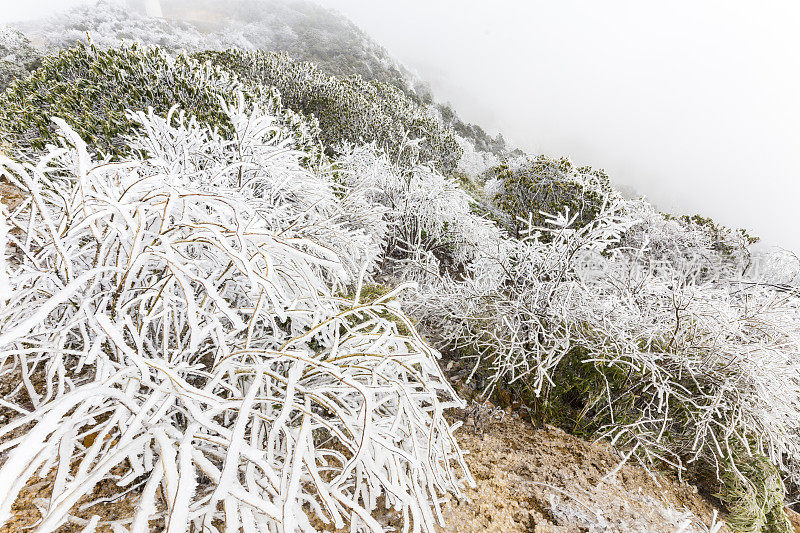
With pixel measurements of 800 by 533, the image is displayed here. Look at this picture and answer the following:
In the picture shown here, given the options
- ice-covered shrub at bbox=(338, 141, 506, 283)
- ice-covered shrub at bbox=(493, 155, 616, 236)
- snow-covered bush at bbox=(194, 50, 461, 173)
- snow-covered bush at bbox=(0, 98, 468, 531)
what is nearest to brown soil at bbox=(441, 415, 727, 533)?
snow-covered bush at bbox=(0, 98, 468, 531)

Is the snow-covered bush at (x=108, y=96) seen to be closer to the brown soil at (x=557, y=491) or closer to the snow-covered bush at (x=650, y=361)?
the snow-covered bush at (x=650, y=361)

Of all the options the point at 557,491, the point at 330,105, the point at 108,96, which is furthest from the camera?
the point at 330,105

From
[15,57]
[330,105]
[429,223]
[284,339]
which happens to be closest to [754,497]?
[284,339]

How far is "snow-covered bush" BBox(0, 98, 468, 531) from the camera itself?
718 millimetres

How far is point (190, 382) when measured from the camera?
131cm

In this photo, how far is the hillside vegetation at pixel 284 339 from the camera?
837 millimetres

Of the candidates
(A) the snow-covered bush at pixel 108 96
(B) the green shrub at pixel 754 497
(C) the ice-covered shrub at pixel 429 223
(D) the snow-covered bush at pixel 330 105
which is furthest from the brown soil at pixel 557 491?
(D) the snow-covered bush at pixel 330 105

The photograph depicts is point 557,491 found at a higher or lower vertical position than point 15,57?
higher

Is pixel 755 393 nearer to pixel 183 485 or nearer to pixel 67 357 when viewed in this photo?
pixel 183 485

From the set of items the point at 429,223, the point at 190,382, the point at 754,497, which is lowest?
the point at 190,382

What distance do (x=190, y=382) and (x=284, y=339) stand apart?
362 millimetres

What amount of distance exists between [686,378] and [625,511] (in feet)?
3.22

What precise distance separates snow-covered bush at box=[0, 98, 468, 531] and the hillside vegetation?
1cm

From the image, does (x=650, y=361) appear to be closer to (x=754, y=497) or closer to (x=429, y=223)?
(x=754, y=497)
